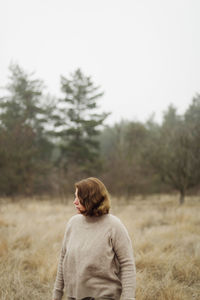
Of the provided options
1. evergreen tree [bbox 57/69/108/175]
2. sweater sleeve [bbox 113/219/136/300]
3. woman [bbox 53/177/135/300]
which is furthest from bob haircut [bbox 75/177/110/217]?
evergreen tree [bbox 57/69/108/175]

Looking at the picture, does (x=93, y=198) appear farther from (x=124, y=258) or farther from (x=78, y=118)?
(x=78, y=118)

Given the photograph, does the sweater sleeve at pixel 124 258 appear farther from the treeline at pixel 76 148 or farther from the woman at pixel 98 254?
the treeline at pixel 76 148

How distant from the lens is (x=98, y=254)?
1584 millimetres

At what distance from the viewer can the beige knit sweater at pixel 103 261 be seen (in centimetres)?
157

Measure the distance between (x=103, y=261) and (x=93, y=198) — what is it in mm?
421

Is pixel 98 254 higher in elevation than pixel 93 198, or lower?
lower

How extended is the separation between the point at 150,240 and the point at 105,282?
3.57 meters

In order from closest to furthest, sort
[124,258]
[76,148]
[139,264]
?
[124,258], [139,264], [76,148]

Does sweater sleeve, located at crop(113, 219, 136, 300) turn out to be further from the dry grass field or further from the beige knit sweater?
the dry grass field

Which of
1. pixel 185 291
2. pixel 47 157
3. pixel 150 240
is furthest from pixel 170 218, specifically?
pixel 47 157

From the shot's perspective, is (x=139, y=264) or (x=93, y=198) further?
(x=139, y=264)

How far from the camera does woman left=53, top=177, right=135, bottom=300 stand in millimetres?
1574

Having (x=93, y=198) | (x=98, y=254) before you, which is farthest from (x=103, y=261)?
(x=93, y=198)

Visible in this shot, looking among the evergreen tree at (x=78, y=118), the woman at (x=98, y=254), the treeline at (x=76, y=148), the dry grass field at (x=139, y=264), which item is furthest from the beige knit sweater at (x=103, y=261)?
the evergreen tree at (x=78, y=118)
